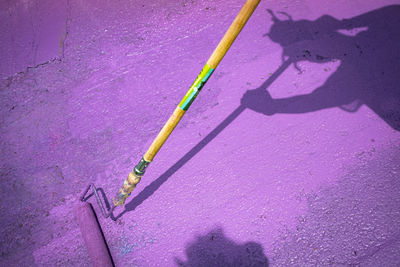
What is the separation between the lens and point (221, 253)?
201cm

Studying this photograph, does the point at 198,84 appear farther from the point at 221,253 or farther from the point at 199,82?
the point at 221,253

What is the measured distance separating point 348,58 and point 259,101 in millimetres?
1415

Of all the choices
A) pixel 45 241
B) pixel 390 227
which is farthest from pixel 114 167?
pixel 390 227

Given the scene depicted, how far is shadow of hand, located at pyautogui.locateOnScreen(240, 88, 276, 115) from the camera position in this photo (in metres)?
2.69

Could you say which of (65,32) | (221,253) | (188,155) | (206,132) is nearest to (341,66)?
(206,132)

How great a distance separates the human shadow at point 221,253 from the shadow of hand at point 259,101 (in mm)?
1453

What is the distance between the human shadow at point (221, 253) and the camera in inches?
77.8

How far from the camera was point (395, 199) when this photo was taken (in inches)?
86.1

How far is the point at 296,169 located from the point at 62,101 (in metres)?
2.84

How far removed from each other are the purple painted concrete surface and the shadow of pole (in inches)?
0.5

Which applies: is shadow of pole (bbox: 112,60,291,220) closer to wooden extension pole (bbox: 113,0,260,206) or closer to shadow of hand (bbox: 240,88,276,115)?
shadow of hand (bbox: 240,88,276,115)

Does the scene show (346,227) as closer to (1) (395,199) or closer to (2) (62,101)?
(1) (395,199)

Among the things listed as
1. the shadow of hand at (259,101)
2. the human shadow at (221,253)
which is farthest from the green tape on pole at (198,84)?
the shadow of hand at (259,101)

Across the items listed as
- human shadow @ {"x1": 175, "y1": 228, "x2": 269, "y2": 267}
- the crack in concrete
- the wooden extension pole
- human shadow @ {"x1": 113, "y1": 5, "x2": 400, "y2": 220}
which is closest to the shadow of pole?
human shadow @ {"x1": 113, "y1": 5, "x2": 400, "y2": 220}
